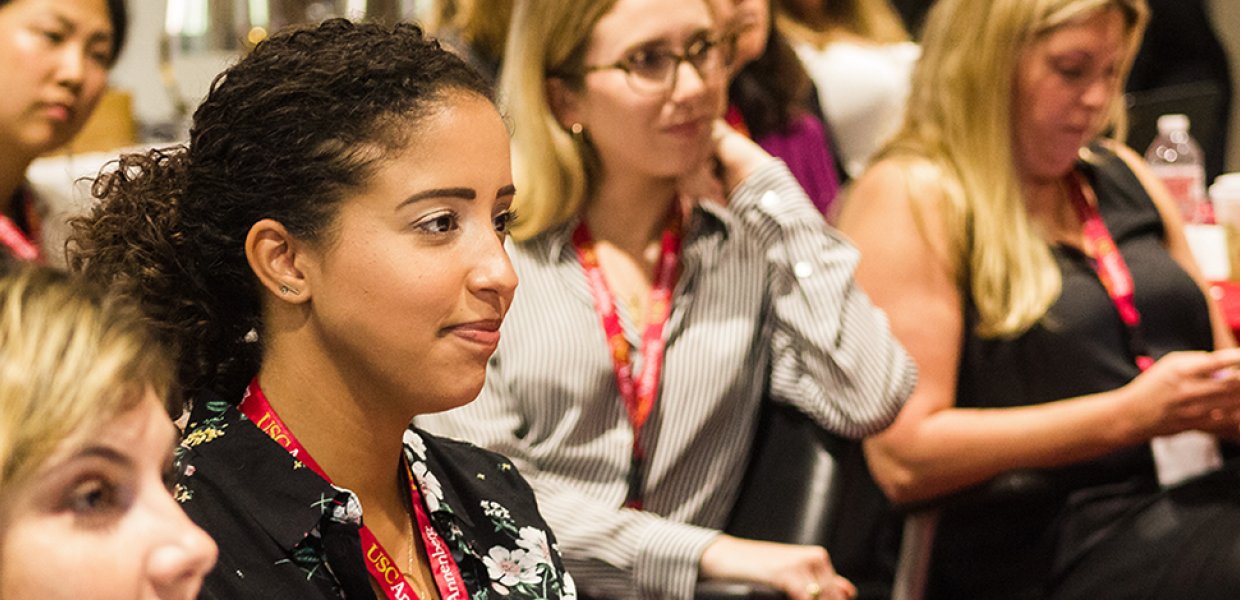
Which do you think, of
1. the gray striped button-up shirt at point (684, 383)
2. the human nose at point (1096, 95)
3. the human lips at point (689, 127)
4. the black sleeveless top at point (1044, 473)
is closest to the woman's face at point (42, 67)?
the gray striped button-up shirt at point (684, 383)

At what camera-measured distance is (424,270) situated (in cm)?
139

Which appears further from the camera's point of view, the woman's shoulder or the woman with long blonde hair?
the woman with long blonde hair

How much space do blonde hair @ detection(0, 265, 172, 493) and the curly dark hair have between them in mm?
414

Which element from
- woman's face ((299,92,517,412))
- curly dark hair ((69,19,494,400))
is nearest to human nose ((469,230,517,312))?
woman's face ((299,92,517,412))

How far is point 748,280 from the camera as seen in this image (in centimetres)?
235

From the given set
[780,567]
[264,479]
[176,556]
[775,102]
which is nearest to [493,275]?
[264,479]

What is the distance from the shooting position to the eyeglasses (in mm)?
2305

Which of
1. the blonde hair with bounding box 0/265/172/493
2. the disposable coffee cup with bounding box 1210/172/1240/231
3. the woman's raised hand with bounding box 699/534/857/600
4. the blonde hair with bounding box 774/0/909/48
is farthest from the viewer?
the blonde hair with bounding box 774/0/909/48

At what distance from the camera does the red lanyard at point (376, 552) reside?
1413 millimetres

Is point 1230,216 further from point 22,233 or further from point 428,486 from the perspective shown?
point 22,233

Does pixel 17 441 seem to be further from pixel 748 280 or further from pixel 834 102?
pixel 834 102

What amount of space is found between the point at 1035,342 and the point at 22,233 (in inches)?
67.9

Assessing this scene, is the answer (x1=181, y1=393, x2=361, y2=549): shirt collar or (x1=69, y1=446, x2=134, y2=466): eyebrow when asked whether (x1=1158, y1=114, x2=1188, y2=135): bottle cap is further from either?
(x1=69, y1=446, x2=134, y2=466): eyebrow

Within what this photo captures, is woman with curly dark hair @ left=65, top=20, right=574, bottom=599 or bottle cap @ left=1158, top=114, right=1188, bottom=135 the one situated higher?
bottle cap @ left=1158, top=114, right=1188, bottom=135
